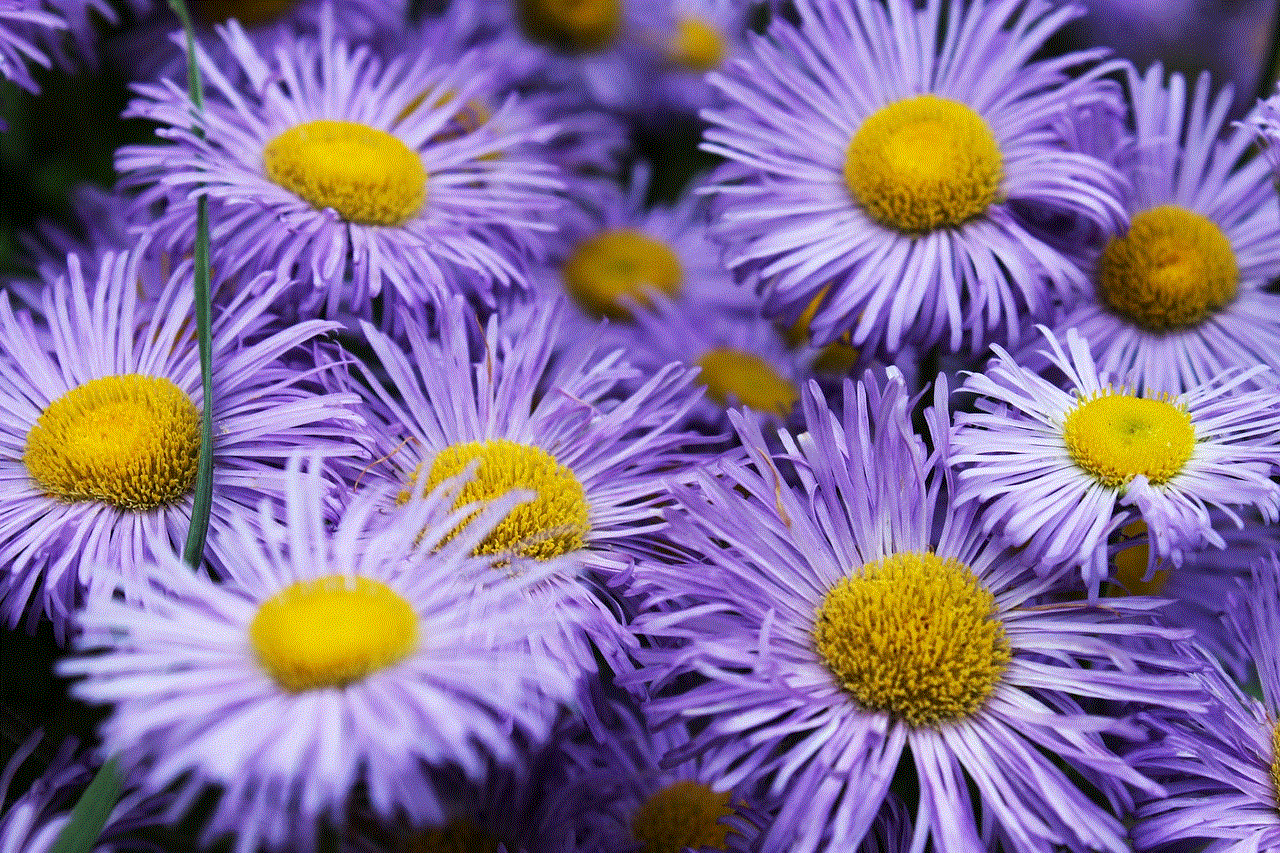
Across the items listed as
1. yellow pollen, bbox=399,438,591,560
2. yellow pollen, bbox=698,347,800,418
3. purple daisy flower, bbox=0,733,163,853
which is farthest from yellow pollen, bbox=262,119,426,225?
purple daisy flower, bbox=0,733,163,853

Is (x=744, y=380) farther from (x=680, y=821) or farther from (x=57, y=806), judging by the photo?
(x=57, y=806)

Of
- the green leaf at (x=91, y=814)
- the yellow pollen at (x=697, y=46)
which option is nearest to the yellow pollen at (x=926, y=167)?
the green leaf at (x=91, y=814)

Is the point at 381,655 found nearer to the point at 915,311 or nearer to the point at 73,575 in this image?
the point at 73,575

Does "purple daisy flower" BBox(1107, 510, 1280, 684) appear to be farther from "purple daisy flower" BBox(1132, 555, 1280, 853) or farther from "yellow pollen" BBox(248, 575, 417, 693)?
"yellow pollen" BBox(248, 575, 417, 693)

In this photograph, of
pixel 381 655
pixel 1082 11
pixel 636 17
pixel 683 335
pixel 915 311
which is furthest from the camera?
pixel 636 17

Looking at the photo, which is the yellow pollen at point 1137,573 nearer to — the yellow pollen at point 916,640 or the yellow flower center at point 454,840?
the yellow pollen at point 916,640

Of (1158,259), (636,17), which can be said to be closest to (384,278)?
(1158,259)
